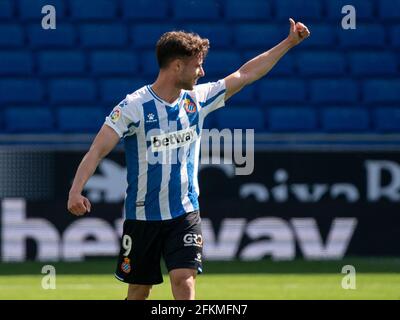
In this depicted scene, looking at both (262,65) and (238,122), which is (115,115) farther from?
(238,122)

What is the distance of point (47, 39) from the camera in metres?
15.0

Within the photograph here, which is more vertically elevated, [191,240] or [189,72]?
[189,72]

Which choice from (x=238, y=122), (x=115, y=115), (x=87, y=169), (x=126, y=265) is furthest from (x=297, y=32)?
(x=238, y=122)

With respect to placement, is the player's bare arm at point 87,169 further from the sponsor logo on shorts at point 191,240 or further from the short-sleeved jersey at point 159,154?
the sponsor logo on shorts at point 191,240

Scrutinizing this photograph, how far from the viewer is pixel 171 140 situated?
273 inches

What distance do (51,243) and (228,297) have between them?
10.1 ft

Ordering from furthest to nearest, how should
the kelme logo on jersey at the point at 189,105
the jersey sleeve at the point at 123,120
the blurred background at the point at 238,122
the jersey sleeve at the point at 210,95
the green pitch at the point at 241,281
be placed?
the blurred background at the point at 238,122, the green pitch at the point at 241,281, the jersey sleeve at the point at 210,95, the kelme logo on jersey at the point at 189,105, the jersey sleeve at the point at 123,120

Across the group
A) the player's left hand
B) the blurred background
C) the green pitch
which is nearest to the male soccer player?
the player's left hand

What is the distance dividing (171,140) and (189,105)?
11.1 inches

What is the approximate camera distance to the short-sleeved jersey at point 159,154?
6.90 m

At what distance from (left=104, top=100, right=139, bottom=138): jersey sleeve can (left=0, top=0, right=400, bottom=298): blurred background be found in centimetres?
490

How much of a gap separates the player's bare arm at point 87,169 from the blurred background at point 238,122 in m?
5.02

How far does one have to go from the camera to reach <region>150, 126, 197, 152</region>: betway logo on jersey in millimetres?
6918

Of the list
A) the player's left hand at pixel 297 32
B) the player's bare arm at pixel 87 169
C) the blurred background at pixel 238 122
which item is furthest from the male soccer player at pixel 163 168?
the blurred background at pixel 238 122
